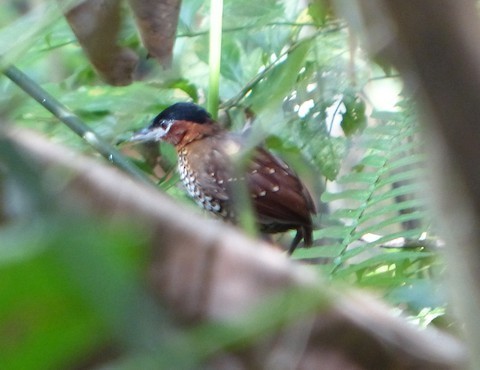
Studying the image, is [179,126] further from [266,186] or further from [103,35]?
[103,35]

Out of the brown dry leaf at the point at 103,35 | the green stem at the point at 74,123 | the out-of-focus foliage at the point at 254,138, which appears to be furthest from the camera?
the green stem at the point at 74,123

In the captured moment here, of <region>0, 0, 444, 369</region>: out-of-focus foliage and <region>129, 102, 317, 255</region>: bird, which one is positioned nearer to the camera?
<region>0, 0, 444, 369</region>: out-of-focus foliage

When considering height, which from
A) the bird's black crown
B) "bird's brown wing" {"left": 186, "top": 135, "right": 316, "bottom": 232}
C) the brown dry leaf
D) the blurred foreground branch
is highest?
the bird's black crown

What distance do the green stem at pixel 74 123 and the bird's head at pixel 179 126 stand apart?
9.6 inches

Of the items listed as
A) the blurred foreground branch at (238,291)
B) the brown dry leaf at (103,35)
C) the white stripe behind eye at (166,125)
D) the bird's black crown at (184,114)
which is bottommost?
the blurred foreground branch at (238,291)

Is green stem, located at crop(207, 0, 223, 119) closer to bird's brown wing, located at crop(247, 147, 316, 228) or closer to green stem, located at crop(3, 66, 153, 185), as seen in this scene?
green stem, located at crop(3, 66, 153, 185)

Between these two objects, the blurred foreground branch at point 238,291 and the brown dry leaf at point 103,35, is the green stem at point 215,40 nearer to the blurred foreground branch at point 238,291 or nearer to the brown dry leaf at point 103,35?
the brown dry leaf at point 103,35

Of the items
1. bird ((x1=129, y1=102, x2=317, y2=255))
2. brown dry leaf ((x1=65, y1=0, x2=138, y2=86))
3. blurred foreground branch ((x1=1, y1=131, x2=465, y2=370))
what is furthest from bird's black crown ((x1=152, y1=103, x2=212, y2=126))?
blurred foreground branch ((x1=1, y1=131, x2=465, y2=370))

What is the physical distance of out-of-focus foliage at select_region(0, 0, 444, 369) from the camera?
0.62 feet

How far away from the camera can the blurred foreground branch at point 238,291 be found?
24cm

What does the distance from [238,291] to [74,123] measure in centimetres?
64

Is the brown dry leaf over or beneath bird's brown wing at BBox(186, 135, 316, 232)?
beneath

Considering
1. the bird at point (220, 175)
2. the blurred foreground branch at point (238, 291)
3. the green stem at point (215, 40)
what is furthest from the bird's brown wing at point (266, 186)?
the blurred foreground branch at point (238, 291)

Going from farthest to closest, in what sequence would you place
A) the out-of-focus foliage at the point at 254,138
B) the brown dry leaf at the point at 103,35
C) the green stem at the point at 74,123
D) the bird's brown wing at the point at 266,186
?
the bird's brown wing at the point at 266,186, the green stem at the point at 74,123, the brown dry leaf at the point at 103,35, the out-of-focus foliage at the point at 254,138
